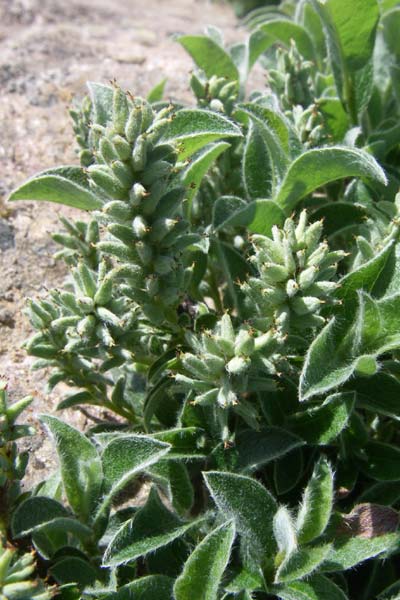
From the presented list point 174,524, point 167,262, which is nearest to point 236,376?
point 167,262

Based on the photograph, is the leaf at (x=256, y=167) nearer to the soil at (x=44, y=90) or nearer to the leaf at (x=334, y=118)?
the leaf at (x=334, y=118)

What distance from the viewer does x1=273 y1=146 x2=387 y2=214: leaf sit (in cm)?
293

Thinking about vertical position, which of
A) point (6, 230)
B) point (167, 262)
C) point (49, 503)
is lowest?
point (49, 503)

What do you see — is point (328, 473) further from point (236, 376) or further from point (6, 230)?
point (6, 230)

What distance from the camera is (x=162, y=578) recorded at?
8.70 feet

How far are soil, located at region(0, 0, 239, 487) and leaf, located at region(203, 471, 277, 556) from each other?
111 centimetres

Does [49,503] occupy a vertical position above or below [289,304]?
below

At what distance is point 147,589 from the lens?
2621 mm

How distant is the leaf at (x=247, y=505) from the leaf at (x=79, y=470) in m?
0.50

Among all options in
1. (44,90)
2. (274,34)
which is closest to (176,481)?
(274,34)

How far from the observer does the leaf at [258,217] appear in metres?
3.18

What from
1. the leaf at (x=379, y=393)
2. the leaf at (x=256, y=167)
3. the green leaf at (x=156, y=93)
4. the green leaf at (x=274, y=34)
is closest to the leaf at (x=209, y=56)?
the green leaf at (x=156, y=93)

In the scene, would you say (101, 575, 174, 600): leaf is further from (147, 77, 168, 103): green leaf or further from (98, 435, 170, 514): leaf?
(147, 77, 168, 103): green leaf

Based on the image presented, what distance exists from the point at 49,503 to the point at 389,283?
5.53ft
